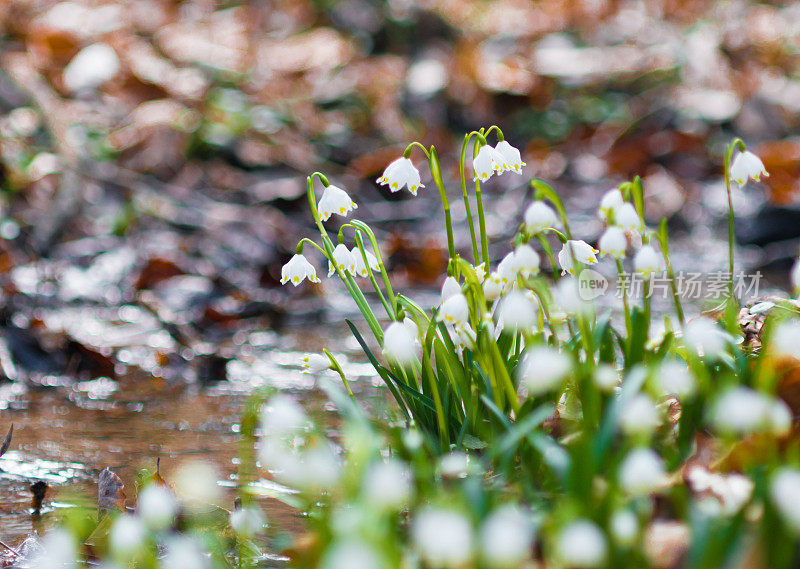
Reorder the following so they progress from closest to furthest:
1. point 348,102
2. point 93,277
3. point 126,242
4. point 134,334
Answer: point 134,334 < point 93,277 < point 126,242 < point 348,102

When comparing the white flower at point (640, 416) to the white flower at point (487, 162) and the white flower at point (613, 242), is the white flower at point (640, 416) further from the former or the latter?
the white flower at point (487, 162)

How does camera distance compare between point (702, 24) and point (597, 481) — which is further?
point (702, 24)

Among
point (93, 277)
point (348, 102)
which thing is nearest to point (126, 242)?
point (93, 277)

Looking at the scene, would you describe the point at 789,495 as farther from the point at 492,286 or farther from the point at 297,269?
the point at 297,269

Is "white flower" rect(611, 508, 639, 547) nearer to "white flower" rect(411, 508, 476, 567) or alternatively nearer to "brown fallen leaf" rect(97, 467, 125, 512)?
"white flower" rect(411, 508, 476, 567)

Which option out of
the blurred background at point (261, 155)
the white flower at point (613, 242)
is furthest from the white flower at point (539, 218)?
the blurred background at point (261, 155)

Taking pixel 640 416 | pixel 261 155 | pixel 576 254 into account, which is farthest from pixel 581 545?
pixel 261 155

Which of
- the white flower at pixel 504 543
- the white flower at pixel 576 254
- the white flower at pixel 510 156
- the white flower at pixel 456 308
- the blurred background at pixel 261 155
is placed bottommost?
the blurred background at pixel 261 155

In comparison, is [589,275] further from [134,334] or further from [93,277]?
[93,277]
